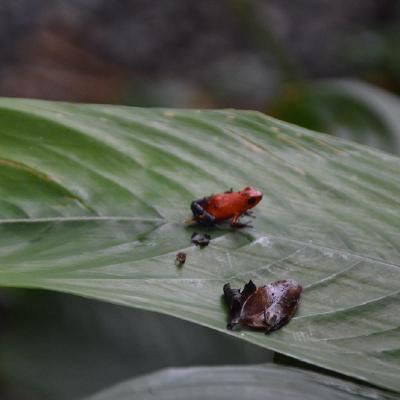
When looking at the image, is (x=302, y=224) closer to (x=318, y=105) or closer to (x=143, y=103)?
(x=318, y=105)

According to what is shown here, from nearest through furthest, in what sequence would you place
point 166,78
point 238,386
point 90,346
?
1. point 238,386
2. point 90,346
3. point 166,78

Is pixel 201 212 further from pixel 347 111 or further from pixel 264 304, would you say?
pixel 347 111

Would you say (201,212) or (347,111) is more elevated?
(347,111)

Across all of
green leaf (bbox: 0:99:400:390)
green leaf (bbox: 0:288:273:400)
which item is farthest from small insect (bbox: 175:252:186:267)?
green leaf (bbox: 0:288:273:400)

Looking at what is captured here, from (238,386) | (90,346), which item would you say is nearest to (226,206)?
(238,386)

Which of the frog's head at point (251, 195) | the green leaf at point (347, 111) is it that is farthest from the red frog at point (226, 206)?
the green leaf at point (347, 111)

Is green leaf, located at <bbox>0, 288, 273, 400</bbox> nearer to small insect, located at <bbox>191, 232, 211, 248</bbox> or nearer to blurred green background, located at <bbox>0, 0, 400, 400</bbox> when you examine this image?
blurred green background, located at <bbox>0, 0, 400, 400</bbox>
